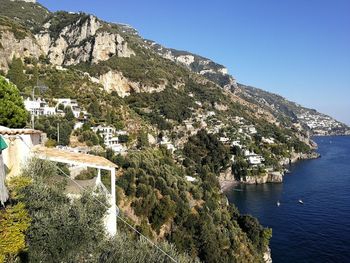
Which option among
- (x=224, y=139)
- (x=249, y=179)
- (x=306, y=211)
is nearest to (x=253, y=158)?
(x=249, y=179)

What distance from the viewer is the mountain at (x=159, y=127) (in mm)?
33031

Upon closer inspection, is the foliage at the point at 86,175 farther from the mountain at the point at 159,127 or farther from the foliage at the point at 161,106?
the foliage at the point at 161,106

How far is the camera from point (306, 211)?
Answer: 5484cm

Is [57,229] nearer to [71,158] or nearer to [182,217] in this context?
[71,158]

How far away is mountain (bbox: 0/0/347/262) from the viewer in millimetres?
33031

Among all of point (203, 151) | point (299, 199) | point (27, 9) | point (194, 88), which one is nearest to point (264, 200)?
point (299, 199)

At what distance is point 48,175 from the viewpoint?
37.4 feet

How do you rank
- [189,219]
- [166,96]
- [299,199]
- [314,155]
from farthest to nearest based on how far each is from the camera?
[314,155], [166,96], [299,199], [189,219]

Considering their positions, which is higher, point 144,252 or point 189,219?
point 144,252

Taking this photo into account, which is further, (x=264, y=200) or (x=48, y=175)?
(x=264, y=200)

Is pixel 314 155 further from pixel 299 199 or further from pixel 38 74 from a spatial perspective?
pixel 38 74

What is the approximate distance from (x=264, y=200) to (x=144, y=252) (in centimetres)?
5785

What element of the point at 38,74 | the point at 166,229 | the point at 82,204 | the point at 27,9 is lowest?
the point at 166,229

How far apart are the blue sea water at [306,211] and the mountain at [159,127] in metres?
4.32
